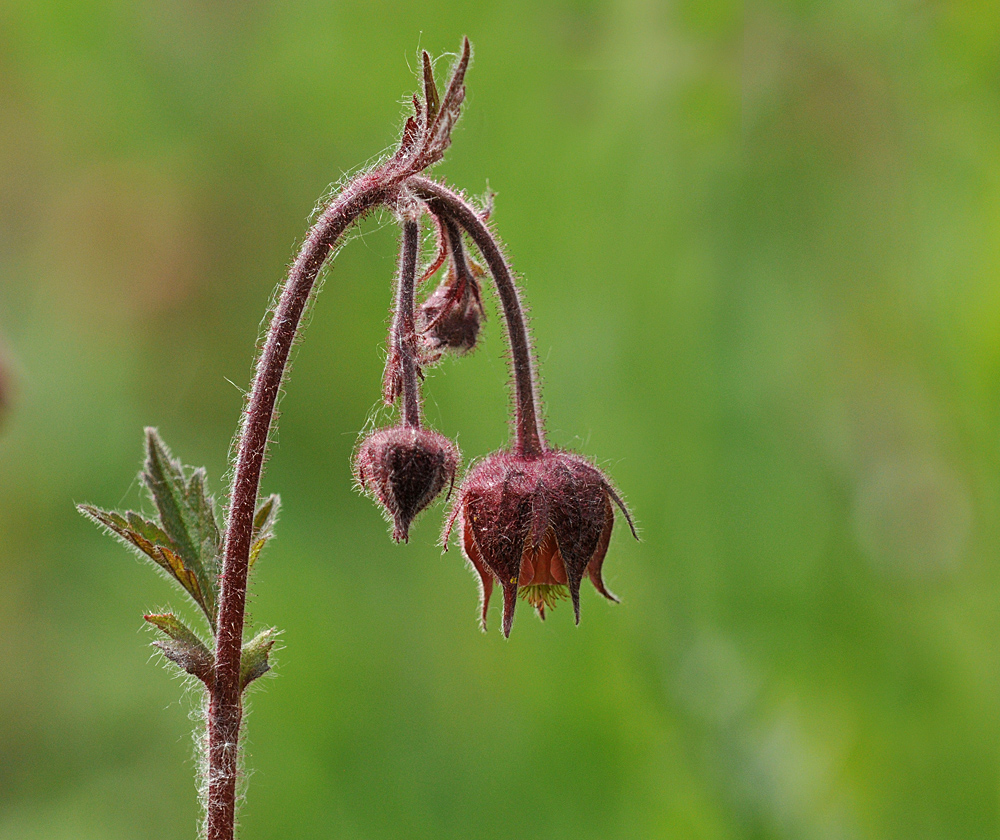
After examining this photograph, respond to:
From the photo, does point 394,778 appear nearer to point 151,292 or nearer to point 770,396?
point 770,396

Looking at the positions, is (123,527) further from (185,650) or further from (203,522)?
(185,650)

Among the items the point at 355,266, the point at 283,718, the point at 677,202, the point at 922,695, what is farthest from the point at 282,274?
the point at 922,695

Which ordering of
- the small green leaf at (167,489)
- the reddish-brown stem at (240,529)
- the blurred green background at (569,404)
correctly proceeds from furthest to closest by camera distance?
1. the blurred green background at (569,404)
2. the small green leaf at (167,489)
3. the reddish-brown stem at (240,529)

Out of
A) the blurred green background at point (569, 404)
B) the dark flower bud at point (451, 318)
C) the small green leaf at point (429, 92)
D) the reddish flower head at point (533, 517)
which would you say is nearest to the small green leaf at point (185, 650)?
the reddish flower head at point (533, 517)

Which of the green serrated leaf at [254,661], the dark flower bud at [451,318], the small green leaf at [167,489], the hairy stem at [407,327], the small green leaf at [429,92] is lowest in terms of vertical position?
the green serrated leaf at [254,661]

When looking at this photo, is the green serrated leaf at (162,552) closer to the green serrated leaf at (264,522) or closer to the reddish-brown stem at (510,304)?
the green serrated leaf at (264,522)

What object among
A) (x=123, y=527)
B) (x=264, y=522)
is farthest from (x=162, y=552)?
(x=264, y=522)
